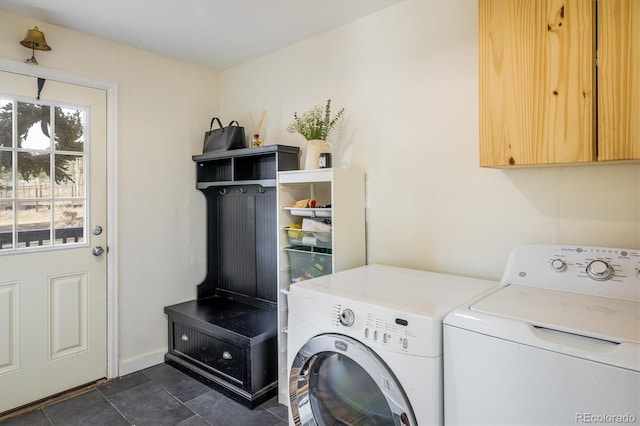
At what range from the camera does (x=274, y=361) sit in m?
2.35

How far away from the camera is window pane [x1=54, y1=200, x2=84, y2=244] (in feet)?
7.77

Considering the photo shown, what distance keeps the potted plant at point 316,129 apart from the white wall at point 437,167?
0.07 meters

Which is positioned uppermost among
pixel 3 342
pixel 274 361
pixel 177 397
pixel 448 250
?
pixel 448 250

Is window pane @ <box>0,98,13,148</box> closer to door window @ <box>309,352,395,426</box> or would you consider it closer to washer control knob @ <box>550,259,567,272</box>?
door window @ <box>309,352,395,426</box>

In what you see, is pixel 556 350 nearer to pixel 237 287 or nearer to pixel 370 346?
pixel 370 346

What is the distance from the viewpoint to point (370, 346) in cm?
132

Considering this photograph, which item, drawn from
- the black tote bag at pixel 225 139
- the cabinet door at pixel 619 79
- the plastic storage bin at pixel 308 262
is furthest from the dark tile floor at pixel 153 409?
the cabinet door at pixel 619 79

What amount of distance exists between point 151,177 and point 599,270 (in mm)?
2718

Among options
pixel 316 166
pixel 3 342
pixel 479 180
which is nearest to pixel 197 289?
pixel 3 342

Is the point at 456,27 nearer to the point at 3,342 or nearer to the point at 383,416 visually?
the point at 383,416

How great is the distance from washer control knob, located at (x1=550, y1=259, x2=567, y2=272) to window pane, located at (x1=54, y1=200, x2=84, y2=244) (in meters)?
2.69

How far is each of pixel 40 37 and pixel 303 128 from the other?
158 cm

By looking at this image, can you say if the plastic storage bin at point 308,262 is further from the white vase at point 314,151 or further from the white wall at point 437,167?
the white vase at point 314,151

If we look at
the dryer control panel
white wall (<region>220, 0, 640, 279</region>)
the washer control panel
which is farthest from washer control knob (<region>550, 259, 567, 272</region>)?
the washer control panel
